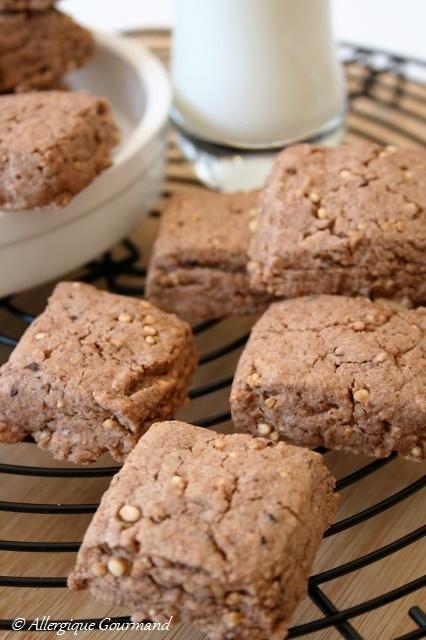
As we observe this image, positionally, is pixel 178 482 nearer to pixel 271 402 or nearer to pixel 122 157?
pixel 271 402

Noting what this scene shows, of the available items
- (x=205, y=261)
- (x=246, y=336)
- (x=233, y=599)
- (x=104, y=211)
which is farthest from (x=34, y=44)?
(x=233, y=599)

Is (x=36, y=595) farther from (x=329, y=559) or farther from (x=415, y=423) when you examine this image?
(x=415, y=423)

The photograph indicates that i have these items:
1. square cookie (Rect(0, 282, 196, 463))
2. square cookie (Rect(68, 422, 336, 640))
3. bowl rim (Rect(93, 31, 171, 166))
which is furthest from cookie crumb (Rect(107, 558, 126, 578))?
bowl rim (Rect(93, 31, 171, 166))

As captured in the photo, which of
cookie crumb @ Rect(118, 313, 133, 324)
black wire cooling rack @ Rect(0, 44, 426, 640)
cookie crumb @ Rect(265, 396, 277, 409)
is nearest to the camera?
black wire cooling rack @ Rect(0, 44, 426, 640)

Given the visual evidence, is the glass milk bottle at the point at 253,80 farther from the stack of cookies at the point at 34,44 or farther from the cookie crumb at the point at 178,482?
the cookie crumb at the point at 178,482

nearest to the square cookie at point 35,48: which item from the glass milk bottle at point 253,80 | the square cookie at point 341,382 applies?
the glass milk bottle at point 253,80

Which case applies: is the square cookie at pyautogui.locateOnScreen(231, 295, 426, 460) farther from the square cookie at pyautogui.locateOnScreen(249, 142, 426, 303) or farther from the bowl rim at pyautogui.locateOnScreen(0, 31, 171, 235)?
the bowl rim at pyautogui.locateOnScreen(0, 31, 171, 235)
